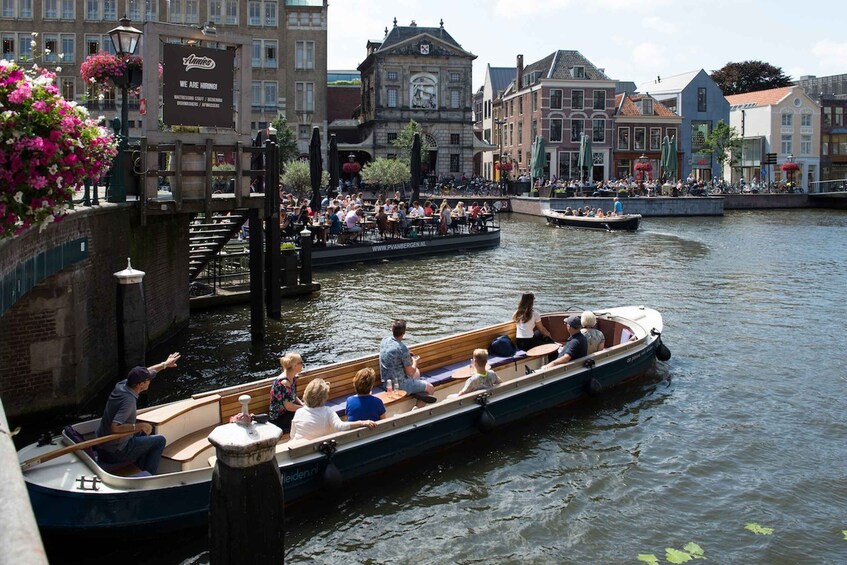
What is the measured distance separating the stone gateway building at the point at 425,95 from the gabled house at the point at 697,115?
20105 mm

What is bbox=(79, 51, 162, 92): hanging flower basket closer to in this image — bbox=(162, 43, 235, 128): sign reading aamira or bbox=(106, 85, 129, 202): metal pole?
bbox=(162, 43, 235, 128): sign reading aamira

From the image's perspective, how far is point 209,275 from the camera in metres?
21.6

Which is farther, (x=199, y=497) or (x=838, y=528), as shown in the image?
(x=838, y=528)

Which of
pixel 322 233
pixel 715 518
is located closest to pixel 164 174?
pixel 715 518

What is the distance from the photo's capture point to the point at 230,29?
61969 millimetres

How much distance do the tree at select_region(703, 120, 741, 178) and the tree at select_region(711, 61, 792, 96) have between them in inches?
691

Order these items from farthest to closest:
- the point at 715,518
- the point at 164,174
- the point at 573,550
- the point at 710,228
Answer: the point at 710,228 → the point at 164,174 → the point at 715,518 → the point at 573,550

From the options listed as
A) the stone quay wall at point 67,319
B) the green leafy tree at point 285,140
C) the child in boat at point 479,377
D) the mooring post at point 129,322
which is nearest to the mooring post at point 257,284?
the stone quay wall at point 67,319

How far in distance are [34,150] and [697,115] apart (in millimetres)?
79008

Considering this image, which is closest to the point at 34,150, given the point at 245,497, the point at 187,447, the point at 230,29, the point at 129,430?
the point at 129,430

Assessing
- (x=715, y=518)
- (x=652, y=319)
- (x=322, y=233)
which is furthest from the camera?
(x=322, y=233)

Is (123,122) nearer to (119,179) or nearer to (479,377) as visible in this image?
(119,179)

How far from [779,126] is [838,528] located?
80.7 metres

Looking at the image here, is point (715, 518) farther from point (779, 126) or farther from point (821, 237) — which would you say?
point (779, 126)
